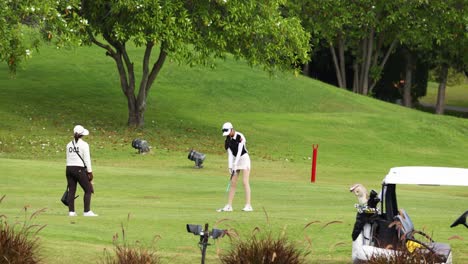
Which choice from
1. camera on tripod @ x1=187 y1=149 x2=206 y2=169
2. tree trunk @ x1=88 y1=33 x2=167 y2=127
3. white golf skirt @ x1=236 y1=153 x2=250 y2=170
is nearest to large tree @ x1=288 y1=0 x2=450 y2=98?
tree trunk @ x1=88 y1=33 x2=167 y2=127

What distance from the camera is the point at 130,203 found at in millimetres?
26250

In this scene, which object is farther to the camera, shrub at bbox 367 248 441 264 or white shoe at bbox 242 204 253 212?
white shoe at bbox 242 204 253 212

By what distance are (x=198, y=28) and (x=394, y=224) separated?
3360 centimetres

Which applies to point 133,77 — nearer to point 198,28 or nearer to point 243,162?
point 198,28

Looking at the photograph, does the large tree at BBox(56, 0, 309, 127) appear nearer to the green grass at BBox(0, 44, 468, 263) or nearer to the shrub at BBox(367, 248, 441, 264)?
the green grass at BBox(0, 44, 468, 263)

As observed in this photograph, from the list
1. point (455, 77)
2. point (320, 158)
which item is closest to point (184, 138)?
point (320, 158)

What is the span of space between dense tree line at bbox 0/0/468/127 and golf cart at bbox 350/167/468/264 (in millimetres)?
26328

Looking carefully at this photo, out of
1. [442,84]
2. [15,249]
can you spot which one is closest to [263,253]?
[15,249]

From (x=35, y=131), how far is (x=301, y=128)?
586 inches

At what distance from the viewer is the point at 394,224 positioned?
47.2ft

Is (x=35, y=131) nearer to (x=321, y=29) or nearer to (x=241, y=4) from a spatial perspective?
(x=241, y=4)

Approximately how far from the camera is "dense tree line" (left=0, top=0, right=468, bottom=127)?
1650 inches

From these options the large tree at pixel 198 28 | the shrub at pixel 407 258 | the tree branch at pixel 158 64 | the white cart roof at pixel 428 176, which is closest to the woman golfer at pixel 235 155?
the white cart roof at pixel 428 176

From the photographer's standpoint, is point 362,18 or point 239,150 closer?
point 239,150
